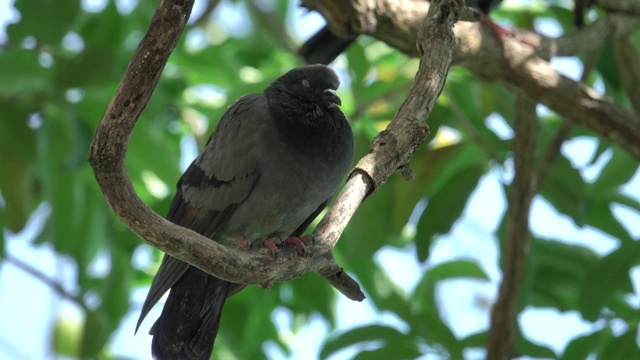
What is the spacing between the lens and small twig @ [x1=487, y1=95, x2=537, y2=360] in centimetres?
491

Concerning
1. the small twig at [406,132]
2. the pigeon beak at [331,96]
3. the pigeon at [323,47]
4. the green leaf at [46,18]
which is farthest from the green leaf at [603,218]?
the green leaf at [46,18]

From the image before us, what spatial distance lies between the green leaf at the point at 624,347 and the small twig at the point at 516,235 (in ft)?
1.96

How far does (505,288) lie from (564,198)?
0.65 meters

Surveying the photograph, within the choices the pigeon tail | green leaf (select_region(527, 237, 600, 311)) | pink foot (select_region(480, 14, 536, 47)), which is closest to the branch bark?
the pigeon tail

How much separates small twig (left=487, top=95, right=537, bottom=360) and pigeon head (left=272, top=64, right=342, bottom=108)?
122 centimetres

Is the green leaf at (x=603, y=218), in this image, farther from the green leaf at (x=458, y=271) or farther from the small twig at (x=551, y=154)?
the green leaf at (x=458, y=271)

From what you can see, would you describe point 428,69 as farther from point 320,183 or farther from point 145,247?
point 145,247

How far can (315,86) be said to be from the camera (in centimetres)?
444

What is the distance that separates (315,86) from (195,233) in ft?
5.70

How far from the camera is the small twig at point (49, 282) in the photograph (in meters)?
5.35

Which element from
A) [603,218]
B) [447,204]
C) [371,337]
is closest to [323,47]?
[447,204]

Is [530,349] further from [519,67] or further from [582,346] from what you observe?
[519,67]

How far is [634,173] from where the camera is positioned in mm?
5062

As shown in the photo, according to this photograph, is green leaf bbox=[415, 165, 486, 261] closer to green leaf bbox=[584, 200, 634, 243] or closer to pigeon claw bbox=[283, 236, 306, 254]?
green leaf bbox=[584, 200, 634, 243]
